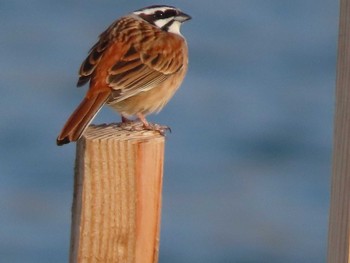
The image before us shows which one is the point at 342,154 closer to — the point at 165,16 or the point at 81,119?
the point at 81,119

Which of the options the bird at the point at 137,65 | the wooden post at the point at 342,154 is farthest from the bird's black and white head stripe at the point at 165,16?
the wooden post at the point at 342,154

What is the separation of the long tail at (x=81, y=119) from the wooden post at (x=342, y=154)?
1.05 meters

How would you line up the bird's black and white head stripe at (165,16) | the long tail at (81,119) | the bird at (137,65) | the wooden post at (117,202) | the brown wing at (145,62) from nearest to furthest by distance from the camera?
the wooden post at (117,202) < the long tail at (81,119) < the bird at (137,65) < the brown wing at (145,62) < the bird's black and white head stripe at (165,16)

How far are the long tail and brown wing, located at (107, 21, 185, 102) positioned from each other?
0.60 ft

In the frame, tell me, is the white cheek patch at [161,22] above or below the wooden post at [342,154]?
above

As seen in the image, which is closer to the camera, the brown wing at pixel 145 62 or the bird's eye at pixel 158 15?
the brown wing at pixel 145 62

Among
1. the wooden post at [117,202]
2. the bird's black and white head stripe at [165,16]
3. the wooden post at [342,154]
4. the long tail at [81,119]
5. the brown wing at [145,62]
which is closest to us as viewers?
the wooden post at [342,154]

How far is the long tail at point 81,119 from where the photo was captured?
4848 mm

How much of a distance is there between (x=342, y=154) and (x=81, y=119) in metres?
1.41

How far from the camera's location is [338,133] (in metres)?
4.16

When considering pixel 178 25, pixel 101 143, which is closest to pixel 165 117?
pixel 178 25

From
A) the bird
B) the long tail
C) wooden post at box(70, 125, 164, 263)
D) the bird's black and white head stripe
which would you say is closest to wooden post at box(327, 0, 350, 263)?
wooden post at box(70, 125, 164, 263)

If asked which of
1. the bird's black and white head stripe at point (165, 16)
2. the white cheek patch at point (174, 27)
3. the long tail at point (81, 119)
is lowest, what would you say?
the long tail at point (81, 119)

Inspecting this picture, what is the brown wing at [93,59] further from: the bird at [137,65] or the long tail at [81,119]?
the long tail at [81,119]
